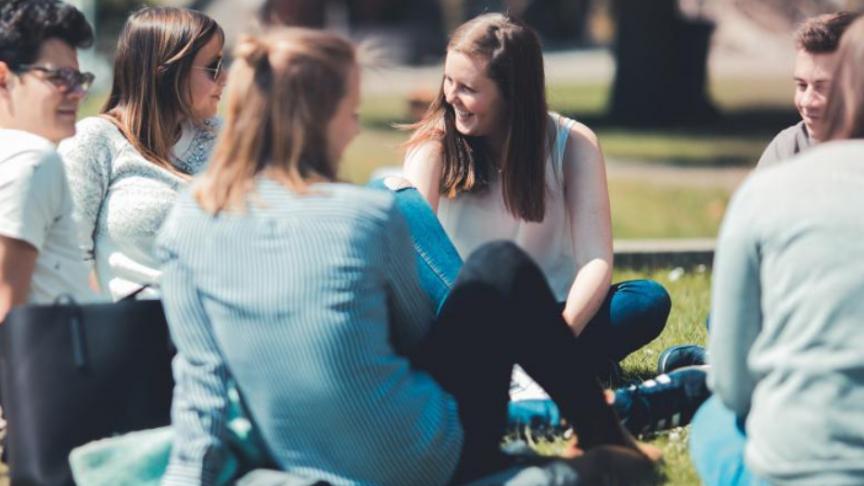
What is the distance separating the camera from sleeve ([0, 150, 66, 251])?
381 cm

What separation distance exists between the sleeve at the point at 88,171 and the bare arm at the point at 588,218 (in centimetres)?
149

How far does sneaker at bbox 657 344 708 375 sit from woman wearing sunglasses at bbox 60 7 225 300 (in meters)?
1.68

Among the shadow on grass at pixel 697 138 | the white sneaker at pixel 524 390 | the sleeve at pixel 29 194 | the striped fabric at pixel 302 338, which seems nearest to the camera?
the striped fabric at pixel 302 338

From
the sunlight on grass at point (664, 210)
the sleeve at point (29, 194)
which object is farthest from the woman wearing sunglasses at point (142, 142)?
the sunlight on grass at point (664, 210)

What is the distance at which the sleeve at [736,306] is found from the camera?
3150 mm

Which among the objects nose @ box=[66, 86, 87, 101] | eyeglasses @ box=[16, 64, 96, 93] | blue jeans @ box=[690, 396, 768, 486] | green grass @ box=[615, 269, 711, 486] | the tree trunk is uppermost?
eyeglasses @ box=[16, 64, 96, 93]

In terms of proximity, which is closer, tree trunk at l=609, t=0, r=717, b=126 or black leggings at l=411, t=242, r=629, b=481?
black leggings at l=411, t=242, r=629, b=481

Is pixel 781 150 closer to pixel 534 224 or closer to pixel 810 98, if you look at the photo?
pixel 810 98

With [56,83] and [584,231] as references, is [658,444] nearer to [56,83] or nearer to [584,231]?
[584,231]

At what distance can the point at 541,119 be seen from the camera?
4.79m

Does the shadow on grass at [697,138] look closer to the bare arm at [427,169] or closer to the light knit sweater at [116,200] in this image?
the bare arm at [427,169]

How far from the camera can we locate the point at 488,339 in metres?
3.71

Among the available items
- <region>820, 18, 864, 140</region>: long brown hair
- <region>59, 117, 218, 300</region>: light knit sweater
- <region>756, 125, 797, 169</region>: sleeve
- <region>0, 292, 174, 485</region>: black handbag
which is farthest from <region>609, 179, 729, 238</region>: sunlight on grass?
<region>820, 18, 864, 140</region>: long brown hair

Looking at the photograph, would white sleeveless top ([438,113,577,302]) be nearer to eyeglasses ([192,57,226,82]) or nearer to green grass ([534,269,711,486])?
green grass ([534,269,711,486])
